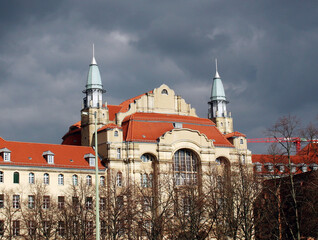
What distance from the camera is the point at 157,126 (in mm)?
107062

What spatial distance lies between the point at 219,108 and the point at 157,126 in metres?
24.9

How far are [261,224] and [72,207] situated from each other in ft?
86.2

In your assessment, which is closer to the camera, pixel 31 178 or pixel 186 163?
pixel 31 178

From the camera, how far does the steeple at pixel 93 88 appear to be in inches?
4370

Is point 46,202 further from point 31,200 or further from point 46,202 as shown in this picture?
point 31,200

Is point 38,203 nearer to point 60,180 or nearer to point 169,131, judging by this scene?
point 60,180

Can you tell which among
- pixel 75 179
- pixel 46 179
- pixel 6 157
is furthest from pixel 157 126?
pixel 6 157

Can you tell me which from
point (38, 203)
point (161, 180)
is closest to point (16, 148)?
point (38, 203)

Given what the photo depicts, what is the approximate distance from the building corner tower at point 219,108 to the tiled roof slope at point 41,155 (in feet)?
113

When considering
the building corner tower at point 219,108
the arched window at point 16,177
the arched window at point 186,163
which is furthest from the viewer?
the building corner tower at point 219,108

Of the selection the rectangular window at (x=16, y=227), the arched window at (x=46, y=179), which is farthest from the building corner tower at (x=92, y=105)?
the rectangular window at (x=16, y=227)

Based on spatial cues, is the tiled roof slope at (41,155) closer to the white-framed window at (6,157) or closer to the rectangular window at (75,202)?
the white-framed window at (6,157)

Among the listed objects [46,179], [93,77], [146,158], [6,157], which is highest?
[93,77]

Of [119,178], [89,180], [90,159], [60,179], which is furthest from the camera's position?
[119,178]
